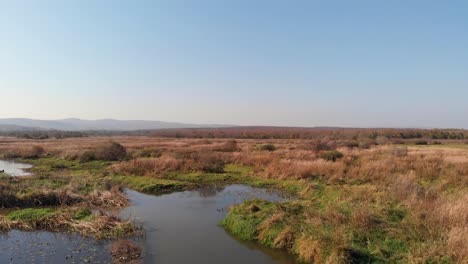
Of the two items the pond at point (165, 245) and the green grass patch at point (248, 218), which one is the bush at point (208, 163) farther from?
the green grass patch at point (248, 218)

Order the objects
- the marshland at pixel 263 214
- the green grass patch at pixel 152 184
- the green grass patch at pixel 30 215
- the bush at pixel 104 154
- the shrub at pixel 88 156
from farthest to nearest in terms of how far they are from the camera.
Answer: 1. the bush at pixel 104 154
2. the shrub at pixel 88 156
3. the green grass patch at pixel 152 184
4. the green grass patch at pixel 30 215
5. the marshland at pixel 263 214

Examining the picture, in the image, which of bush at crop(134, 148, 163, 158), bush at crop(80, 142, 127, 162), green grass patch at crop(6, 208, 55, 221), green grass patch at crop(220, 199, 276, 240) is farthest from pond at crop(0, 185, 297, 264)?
bush at crop(134, 148, 163, 158)

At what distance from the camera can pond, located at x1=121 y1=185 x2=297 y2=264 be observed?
12.4 metres

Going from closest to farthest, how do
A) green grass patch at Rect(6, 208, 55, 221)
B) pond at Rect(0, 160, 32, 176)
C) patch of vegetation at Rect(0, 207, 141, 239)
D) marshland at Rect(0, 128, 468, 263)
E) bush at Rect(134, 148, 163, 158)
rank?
marshland at Rect(0, 128, 468, 263), patch of vegetation at Rect(0, 207, 141, 239), green grass patch at Rect(6, 208, 55, 221), pond at Rect(0, 160, 32, 176), bush at Rect(134, 148, 163, 158)

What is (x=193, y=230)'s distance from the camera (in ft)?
50.2

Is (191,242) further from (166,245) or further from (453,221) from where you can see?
(453,221)

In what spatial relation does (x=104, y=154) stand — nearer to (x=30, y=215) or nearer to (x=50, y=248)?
(x=30, y=215)

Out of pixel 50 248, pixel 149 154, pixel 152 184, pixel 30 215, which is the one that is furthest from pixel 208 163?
pixel 50 248

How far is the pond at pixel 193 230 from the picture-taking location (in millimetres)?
12391

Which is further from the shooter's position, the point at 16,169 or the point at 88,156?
the point at 88,156

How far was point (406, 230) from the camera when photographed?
12.5 meters

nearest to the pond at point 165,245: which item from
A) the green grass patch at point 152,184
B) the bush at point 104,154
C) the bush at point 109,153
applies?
the green grass patch at point 152,184

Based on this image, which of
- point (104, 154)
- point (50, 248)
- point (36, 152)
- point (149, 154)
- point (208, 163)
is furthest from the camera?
point (36, 152)

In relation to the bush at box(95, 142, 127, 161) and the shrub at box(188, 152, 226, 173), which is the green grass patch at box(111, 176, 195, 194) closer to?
the shrub at box(188, 152, 226, 173)
